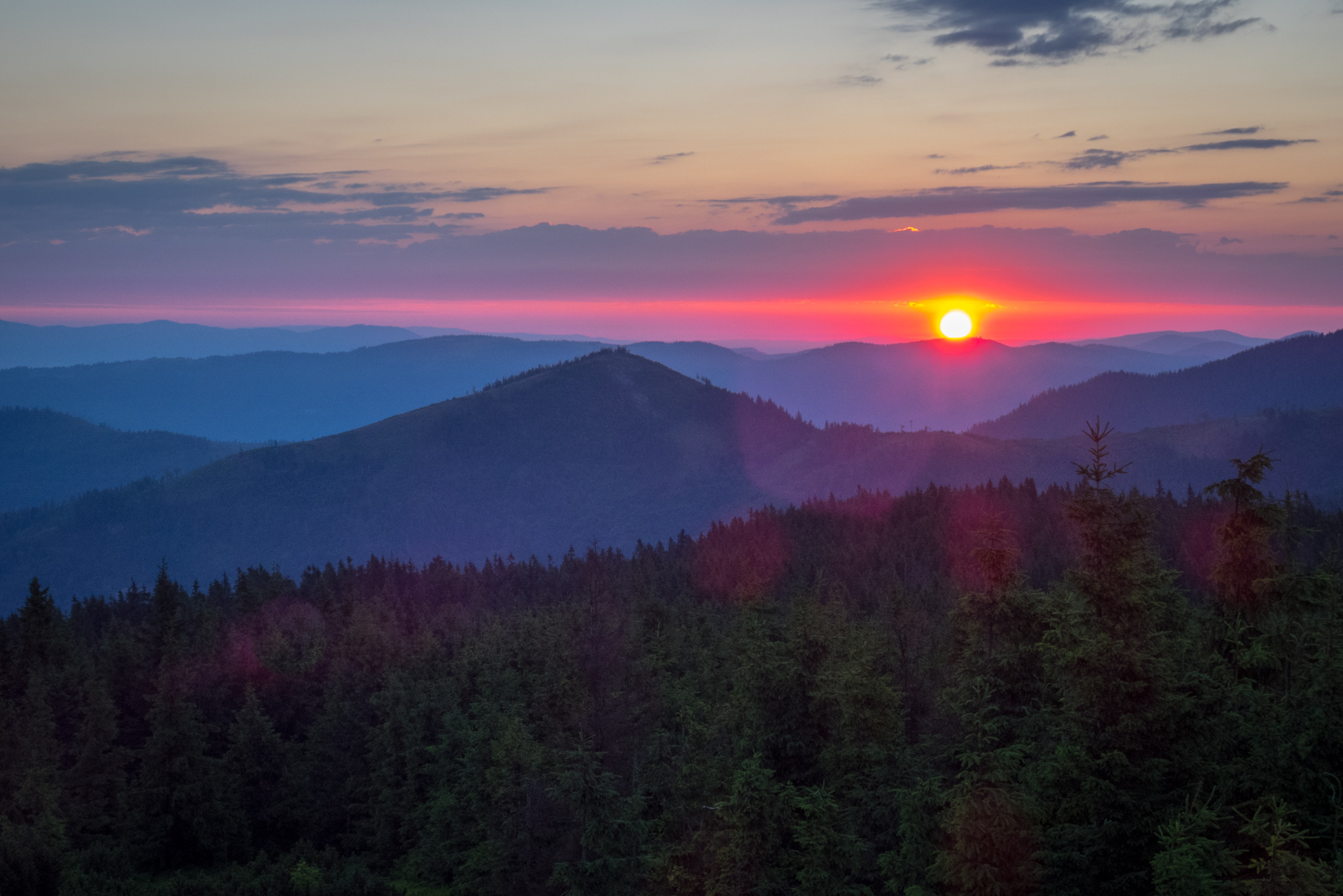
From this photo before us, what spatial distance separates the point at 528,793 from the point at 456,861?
46.8 ft

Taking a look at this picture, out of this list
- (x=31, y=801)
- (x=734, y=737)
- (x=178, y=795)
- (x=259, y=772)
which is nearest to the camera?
(x=734, y=737)

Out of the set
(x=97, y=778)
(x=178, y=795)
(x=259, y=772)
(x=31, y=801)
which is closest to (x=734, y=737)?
(x=31, y=801)

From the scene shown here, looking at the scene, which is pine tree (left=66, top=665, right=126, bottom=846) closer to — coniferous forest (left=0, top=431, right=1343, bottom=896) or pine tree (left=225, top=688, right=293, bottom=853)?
coniferous forest (left=0, top=431, right=1343, bottom=896)

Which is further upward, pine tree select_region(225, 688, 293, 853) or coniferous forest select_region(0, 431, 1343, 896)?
coniferous forest select_region(0, 431, 1343, 896)

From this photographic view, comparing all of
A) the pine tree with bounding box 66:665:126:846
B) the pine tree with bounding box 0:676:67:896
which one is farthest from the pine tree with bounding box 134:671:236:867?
the pine tree with bounding box 0:676:67:896

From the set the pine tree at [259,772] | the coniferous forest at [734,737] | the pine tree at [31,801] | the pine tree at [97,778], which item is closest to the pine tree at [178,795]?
the coniferous forest at [734,737]

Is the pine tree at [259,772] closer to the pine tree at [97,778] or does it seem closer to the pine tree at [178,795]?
the pine tree at [178,795]

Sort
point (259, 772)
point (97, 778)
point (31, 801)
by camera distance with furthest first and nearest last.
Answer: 1. point (259, 772)
2. point (97, 778)
3. point (31, 801)

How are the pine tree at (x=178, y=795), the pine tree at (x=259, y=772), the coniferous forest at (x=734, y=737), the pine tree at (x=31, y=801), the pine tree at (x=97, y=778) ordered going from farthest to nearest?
the pine tree at (x=259, y=772) → the pine tree at (x=178, y=795) → the pine tree at (x=97, y=778) → the pine tree at (x=31, y=801) → the coniferous forest at (x=734, y=737)

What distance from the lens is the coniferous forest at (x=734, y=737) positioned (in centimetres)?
2220

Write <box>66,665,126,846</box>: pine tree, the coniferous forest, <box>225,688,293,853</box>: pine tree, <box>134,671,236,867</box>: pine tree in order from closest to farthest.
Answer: the coniferous forest → <box>66,665,126,846</box>: pine tree → <box>134,671,236,867</box>: pine tree → <box>225,688,293,853</box>: pine tree

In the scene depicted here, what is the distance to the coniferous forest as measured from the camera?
22.2 m

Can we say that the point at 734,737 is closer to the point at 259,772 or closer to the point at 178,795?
the point at 178,795

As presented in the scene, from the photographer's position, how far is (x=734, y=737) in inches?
1432
